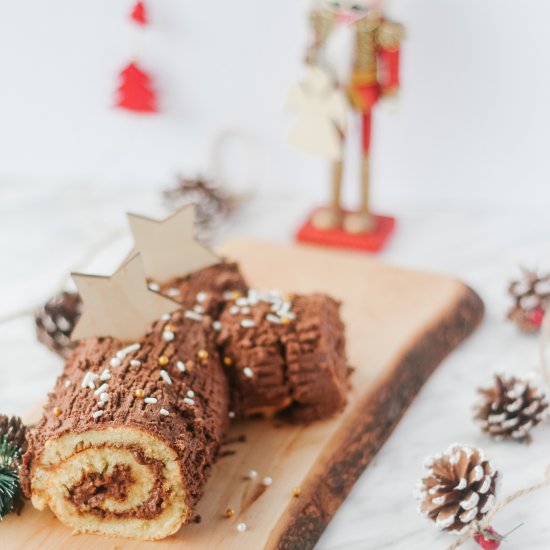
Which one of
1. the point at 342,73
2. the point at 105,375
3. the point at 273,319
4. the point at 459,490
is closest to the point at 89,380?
the point at 105,375

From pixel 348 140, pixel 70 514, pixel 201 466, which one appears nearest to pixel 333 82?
pixel 348 140

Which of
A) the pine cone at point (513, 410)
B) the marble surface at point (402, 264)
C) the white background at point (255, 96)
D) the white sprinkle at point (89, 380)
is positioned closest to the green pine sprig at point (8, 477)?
the white sprinkle at point (89, 380)

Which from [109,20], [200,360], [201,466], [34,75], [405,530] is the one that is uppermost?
[109,20]

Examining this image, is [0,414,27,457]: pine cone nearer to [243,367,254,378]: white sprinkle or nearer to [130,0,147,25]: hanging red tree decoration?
[243,367,254,378]: white sprinkle

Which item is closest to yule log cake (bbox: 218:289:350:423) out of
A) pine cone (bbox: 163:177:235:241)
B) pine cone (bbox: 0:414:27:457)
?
pine cone (bbox: 0:414:27:457)

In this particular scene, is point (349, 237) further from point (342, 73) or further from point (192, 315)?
point (192, 315)

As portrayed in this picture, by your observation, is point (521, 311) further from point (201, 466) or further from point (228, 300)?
point (201, 466)
